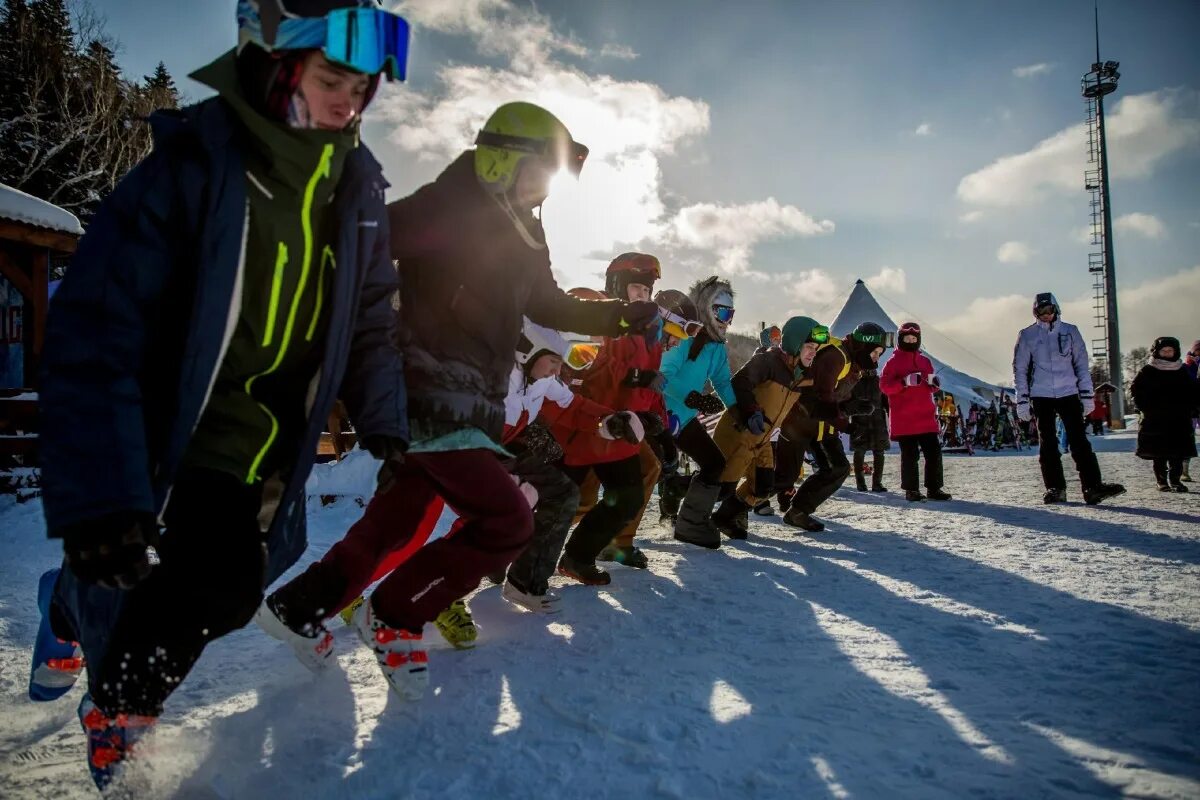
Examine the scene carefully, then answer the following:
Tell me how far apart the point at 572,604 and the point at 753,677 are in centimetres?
133

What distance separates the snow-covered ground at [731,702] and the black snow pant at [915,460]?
3738 mm

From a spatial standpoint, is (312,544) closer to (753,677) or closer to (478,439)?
(478,439)

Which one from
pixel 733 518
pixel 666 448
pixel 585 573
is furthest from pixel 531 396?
pixel 733 518

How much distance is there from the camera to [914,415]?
729 cm

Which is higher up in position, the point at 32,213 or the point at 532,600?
the point at 32,213

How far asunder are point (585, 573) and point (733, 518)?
6.45 feet

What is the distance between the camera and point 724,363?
5.40 metres

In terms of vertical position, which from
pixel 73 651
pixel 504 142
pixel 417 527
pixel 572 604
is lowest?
pixel 572 604

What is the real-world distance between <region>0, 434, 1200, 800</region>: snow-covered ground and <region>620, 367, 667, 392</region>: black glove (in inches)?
45.3

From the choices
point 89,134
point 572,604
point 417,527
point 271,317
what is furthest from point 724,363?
point 89,134

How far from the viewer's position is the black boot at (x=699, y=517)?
Answer: 498 centimetres

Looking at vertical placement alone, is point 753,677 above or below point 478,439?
below

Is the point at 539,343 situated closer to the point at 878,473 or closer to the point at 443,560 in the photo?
the point at 443,560

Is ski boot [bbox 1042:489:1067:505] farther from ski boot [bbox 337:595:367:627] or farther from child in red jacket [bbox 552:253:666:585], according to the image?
ski boot [bbox 337:595:367:627]
